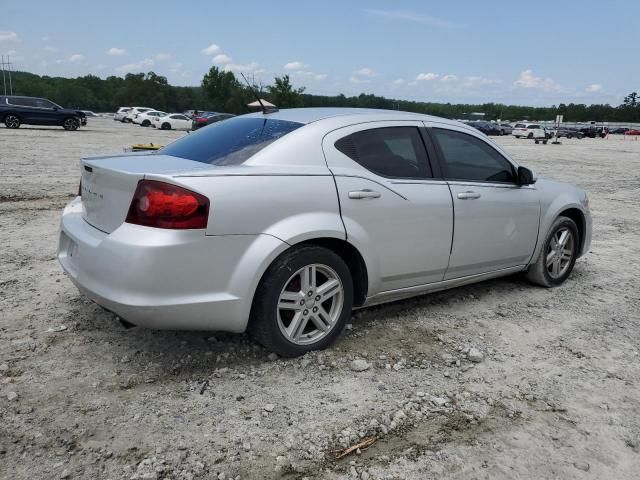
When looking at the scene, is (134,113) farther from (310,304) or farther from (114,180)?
(310,304)

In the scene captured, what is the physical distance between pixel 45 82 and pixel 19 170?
131236 mm

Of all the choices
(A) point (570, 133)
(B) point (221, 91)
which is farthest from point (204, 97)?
(A) point (570, 133)

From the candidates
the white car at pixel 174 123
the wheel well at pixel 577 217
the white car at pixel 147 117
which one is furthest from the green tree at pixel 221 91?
the wheel well at pixel 577 217

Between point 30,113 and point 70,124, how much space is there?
2099 millimetres

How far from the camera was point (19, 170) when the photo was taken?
11.8 meters

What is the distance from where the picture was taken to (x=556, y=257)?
5.21m

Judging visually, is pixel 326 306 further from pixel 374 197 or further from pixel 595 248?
pixel 595 248

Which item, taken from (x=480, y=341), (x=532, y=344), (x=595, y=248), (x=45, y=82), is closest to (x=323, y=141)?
(x=480, y=341)

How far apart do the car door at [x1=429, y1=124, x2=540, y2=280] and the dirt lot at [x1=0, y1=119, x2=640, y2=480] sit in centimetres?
44

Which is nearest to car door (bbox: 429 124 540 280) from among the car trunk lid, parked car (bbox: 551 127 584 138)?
the car trunk lid

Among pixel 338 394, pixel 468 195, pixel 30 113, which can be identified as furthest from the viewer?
pixel 30 113

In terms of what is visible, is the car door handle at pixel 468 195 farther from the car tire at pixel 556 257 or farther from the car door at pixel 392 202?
the car tire at pixel 556 257

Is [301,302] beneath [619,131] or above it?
beneath

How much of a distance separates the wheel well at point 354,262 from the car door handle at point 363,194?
0.30 metres
